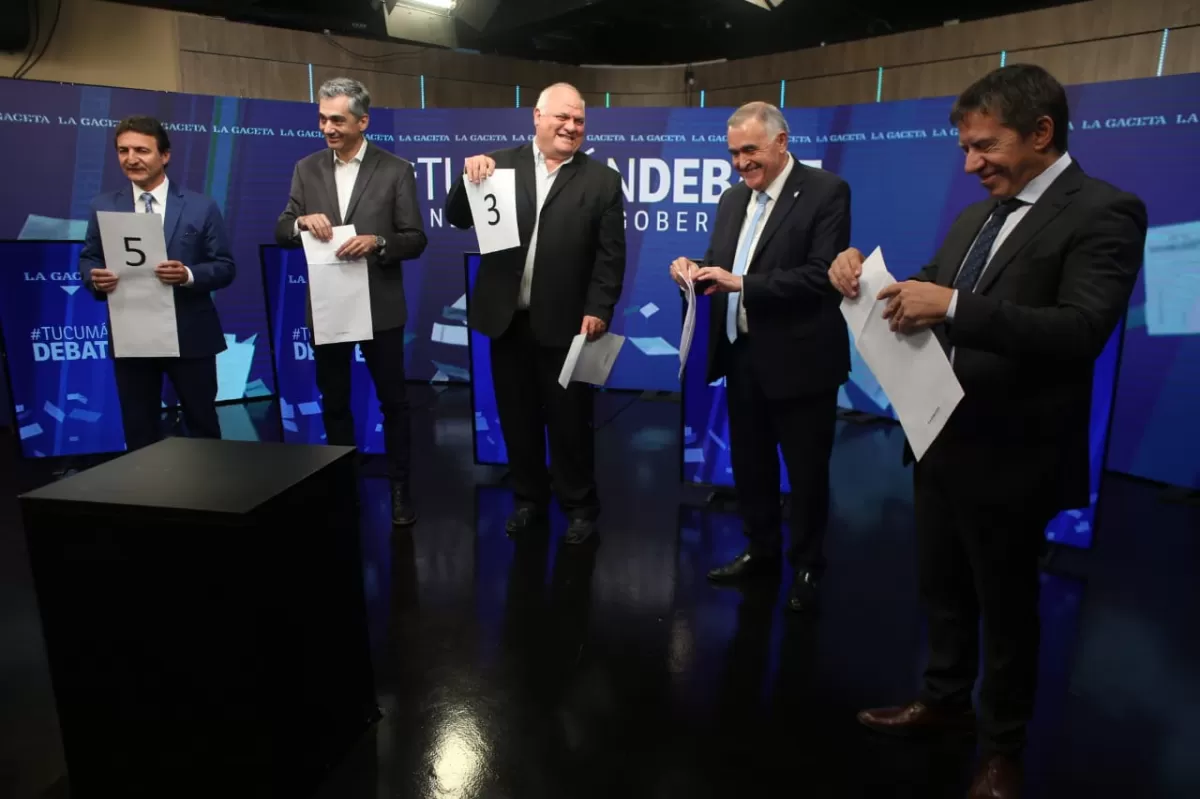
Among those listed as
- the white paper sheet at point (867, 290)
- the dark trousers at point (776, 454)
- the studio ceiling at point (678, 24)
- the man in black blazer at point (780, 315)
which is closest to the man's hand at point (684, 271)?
the man in black blazer at point (780, 315)

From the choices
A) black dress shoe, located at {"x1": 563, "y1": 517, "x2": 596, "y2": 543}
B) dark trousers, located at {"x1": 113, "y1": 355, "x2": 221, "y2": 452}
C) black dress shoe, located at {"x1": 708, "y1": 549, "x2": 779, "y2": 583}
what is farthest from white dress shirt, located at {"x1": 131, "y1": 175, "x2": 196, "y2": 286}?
black dress shoe, located at {"x1": 708, "y1": 549, "x2": 779, "y2": 583}

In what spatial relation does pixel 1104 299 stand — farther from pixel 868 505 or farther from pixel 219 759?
pixel 868 505

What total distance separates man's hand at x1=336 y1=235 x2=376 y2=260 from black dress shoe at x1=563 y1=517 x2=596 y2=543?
4.67 ft

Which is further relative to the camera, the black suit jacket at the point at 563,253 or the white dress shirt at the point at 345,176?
the white dress shirt at the point at 345,176

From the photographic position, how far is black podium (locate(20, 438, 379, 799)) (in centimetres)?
164

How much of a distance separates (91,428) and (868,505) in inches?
164

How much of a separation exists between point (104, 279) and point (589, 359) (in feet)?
6.34

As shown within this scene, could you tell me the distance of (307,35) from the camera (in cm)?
654

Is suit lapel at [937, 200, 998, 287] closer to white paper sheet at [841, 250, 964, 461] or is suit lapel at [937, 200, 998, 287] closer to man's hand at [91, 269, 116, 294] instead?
white paper sheet at [841, 250, 964, 461]

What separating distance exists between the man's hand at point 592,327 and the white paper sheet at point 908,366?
4.19 ft

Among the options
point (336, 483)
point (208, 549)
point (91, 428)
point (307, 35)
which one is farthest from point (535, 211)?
point (307, 35)

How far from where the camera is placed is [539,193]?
3037mm

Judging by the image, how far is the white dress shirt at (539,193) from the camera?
3014mm

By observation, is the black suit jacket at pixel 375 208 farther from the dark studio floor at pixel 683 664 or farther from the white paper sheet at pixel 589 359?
the dark studio floor at pixel 683 664
